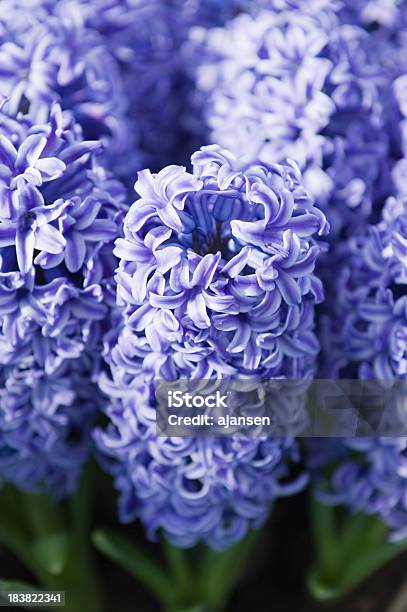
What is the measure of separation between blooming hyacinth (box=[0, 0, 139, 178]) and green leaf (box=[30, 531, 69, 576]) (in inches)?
18.9

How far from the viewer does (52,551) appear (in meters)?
1.07

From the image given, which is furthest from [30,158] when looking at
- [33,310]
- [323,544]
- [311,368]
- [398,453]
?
[323,544]

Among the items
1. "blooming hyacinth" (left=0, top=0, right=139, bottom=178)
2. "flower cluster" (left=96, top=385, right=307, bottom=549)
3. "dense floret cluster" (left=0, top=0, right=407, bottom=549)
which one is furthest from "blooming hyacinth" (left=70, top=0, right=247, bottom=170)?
"flower cluster" (left=96, top=385, right=307, bottom=549)

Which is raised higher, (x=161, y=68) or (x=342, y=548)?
(x=161, y=68)

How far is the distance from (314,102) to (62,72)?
294mm

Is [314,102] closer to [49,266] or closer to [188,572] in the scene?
[49,266]

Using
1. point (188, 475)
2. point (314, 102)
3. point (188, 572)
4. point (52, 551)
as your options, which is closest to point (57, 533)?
point (52, 551)

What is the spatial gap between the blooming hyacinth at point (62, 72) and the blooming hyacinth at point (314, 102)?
149 mm

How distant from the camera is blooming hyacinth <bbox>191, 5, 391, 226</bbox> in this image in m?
0.98

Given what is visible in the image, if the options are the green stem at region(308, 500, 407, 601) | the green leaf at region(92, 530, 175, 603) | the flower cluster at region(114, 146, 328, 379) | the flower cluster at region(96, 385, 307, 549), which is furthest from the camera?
the green stem at region(308, 500, 407, 601)

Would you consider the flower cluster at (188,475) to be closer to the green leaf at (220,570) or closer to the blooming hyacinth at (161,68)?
the green leaf at (220,570)

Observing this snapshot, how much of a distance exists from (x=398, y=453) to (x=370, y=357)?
12 cm

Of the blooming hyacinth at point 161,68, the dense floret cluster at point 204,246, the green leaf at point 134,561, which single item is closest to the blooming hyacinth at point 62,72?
the dense floret cluster at point 204,246

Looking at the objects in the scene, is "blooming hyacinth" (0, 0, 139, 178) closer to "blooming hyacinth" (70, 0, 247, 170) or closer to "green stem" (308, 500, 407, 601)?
"blooming hyacinth" (70, 0, 247, 170)
